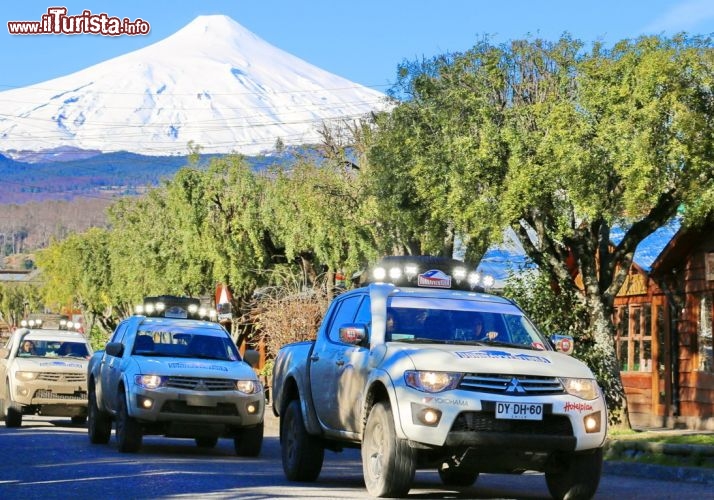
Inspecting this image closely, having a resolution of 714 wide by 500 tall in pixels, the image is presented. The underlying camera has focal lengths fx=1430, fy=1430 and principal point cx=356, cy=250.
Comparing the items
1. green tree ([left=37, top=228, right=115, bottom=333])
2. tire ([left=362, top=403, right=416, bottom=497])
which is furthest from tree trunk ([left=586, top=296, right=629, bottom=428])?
green tree ([left=37, top=228, right=115, bottom=333])

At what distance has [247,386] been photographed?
1950cm

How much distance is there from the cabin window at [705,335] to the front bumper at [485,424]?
1697 centimetres

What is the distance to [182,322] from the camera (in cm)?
2117

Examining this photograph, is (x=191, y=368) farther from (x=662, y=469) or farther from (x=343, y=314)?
(x=662, y=469)

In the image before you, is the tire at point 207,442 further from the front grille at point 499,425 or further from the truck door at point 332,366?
the front grille at point 499,425

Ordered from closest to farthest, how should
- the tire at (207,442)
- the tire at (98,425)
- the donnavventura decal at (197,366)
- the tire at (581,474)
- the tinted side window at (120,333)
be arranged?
1. the tire at (581,474)
2. the donnavventura decal at (197,366)
3. the tire at (98,425)
4. the tinted side window at (120,333)
5. the tire at (207,442)

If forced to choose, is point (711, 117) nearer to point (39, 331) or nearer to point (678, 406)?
point (678, 406)

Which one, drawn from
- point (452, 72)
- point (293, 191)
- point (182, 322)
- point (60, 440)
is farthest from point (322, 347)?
point (293, 191)

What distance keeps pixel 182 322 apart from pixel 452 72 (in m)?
8.20

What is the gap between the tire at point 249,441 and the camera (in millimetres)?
19781

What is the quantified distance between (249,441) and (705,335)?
1209 centimetres

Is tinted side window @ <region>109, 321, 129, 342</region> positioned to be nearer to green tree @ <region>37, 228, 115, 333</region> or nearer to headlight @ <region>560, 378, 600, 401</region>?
headlight @ <region>560, 378, 600, 401</region>

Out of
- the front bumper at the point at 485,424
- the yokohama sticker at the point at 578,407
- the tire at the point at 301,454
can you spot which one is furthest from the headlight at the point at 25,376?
the yokohama sticker at the point at 578,407

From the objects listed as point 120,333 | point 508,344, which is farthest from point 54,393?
point 508,344
